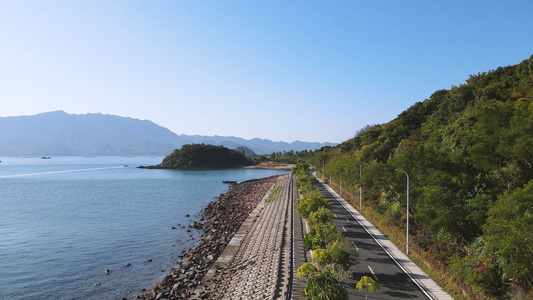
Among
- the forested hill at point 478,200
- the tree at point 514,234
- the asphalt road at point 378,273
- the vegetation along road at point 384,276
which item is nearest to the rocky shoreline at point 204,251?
the asphalt road at point 378,273

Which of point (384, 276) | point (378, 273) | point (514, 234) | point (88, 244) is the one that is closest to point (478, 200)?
point (514, 234)

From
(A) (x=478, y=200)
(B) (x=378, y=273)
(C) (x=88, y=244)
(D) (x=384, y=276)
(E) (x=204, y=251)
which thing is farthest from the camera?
(C) (x=88, y=244)

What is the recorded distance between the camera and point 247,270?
27.5m

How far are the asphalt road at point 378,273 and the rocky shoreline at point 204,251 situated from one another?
13394mm

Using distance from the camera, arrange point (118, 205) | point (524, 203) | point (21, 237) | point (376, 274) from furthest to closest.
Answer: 1. point (118, 205)
2. point (21, 237)
3. point (376, 274)
4. point (524, 203)

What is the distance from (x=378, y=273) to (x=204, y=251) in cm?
2043

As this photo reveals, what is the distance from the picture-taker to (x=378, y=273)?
23.8 meters

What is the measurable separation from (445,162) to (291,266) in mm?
21370

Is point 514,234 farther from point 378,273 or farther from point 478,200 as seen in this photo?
point 378,273

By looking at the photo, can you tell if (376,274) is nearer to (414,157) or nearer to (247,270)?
(247,270)

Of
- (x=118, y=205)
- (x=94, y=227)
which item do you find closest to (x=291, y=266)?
(x=94, y=227)

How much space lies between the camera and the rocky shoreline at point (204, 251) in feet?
85.8

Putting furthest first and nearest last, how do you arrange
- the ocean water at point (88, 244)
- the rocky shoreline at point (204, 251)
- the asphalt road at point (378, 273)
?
1. the ocean water at point (88, 244)
2. the rocky shoreline at point (204, 251)
3. the asphalt road at point (378, 273)

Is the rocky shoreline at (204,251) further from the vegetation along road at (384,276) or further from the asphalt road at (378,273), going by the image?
the vegetation along road at (384,276)
